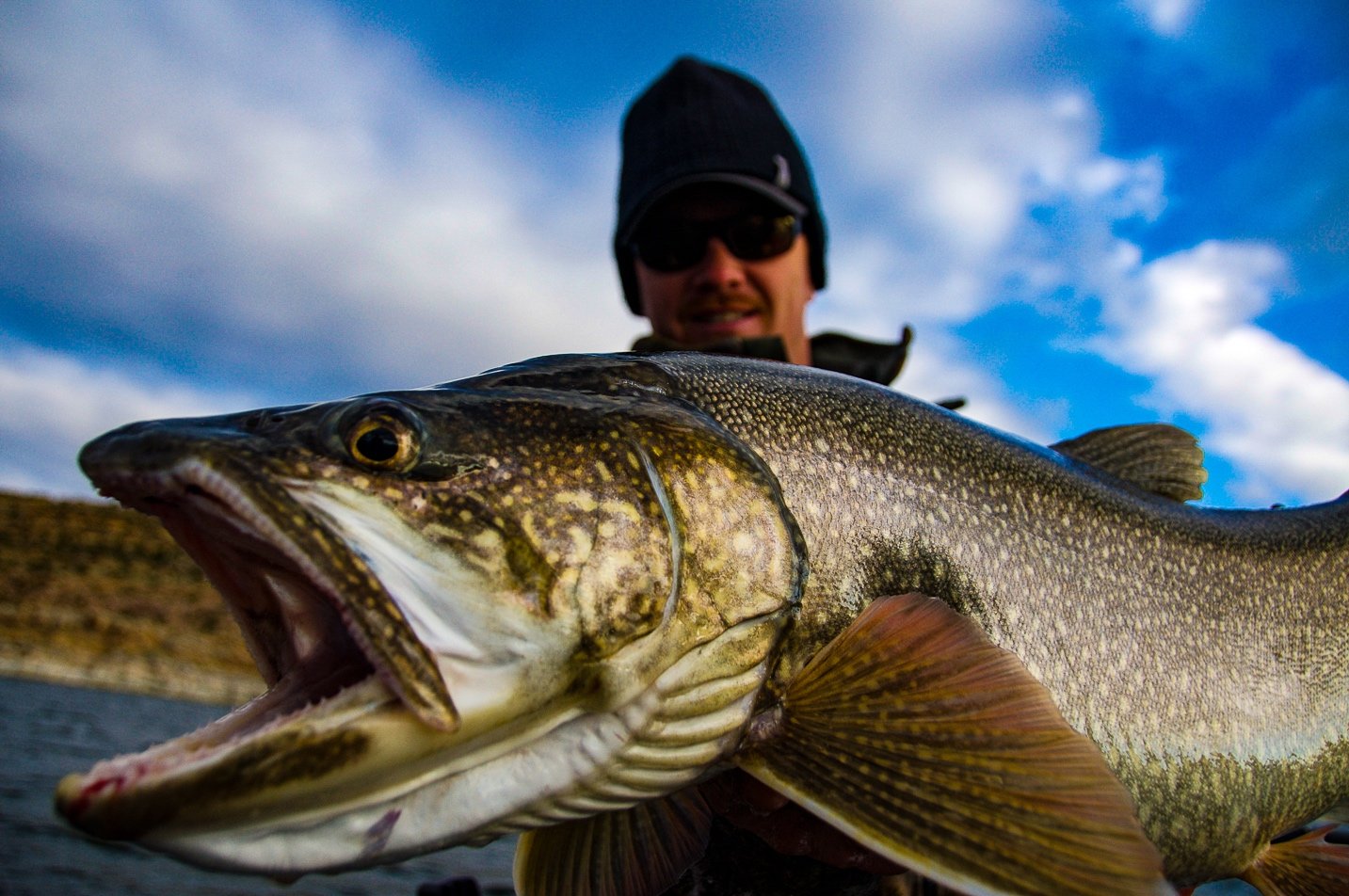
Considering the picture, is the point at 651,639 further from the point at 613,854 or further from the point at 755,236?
the point at 755,236

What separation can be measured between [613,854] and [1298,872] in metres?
2.08

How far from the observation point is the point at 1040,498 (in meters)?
2.17

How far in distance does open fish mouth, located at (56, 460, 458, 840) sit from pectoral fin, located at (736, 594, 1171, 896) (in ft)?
2.34

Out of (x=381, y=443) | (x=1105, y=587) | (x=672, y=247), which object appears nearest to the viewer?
(x=381, y=443)

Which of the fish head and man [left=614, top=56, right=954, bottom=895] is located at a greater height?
man [left=614, top=56, right=954, bottom=895]

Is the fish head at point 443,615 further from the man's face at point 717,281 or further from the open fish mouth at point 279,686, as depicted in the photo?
the man's face at point 717,281

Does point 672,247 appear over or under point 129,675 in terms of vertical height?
over

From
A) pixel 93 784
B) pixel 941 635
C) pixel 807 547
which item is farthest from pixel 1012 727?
pixel 93 784

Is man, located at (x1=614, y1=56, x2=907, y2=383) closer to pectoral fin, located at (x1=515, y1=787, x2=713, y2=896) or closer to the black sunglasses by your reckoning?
the black sunglasses

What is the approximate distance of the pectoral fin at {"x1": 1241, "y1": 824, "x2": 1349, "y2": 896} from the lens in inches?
95.7

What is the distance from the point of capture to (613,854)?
1.91 metres

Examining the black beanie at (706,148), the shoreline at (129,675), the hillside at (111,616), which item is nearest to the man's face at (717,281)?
the black beanie at (706,148)

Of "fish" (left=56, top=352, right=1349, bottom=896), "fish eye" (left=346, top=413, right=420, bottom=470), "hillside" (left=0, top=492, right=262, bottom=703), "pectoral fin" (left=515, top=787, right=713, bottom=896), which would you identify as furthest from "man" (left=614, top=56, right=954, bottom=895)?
"hillside" (left=0, top=492, right=262, bottom=703)

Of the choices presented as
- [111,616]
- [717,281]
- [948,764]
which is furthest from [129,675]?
[948,764]
